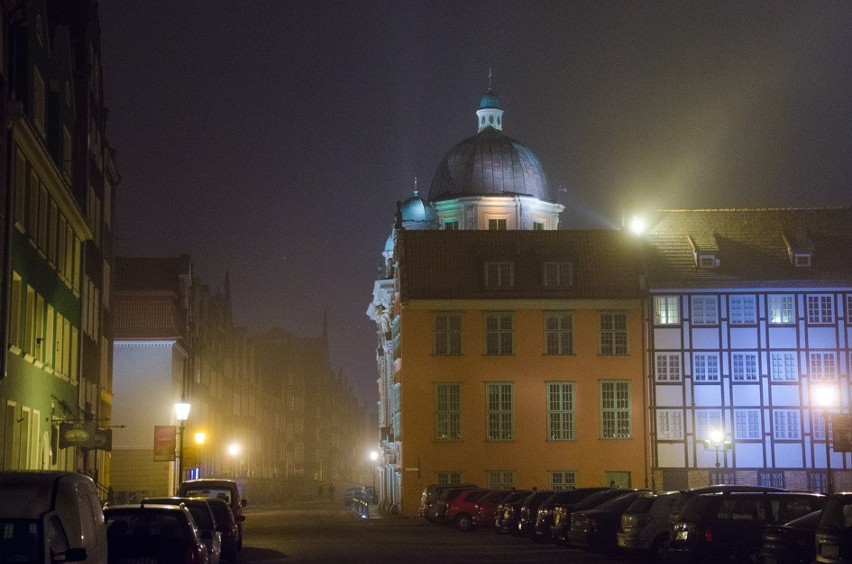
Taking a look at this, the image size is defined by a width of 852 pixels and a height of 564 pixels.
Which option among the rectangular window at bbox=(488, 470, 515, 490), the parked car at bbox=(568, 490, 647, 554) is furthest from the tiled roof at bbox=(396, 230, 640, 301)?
the parked car at bbox=(568, 490, 647, 554)

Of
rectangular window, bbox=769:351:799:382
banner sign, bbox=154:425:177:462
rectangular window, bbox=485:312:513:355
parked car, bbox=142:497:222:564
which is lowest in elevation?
parked car, bbox=142:497:222:564

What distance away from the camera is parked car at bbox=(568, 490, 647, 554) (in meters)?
33.7

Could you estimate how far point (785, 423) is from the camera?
64.3 metres

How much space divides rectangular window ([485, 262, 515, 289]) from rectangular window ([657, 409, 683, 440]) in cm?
937

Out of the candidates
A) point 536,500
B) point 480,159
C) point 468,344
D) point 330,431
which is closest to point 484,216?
point 480,159

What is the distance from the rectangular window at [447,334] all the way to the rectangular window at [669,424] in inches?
389

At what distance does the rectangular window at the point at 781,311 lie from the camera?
65.1m

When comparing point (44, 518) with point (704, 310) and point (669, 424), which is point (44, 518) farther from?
point (704, 310)

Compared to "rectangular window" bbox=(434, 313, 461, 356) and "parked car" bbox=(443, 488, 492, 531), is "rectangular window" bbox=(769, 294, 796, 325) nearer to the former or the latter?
"rectangular window" bbox=(434, 313, 461, 356)

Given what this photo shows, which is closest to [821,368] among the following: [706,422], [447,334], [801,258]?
[801,258]

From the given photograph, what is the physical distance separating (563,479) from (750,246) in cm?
1440

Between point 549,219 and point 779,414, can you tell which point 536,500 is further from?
point 549,219

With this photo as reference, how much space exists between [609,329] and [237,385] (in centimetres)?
4593

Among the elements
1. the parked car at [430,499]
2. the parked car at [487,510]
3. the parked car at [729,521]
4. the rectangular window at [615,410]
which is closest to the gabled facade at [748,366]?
the rectangular window at [615,410]
